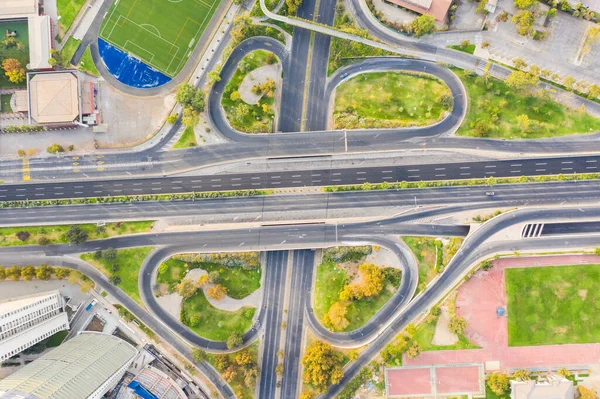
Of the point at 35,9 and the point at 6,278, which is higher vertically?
the point at 35,9

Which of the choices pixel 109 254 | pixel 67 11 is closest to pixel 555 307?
pixel 109 254

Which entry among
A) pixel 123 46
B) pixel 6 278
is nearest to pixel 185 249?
pixel 6 278

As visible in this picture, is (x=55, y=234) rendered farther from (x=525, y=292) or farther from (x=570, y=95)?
(x=570, y=95)

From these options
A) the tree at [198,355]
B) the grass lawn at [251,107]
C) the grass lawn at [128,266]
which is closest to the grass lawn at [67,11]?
the grass lawn at [251,107]

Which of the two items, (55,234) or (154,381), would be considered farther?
(55,234)

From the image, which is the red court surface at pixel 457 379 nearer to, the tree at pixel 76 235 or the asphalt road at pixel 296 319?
the asphalt road at pixel 296 319

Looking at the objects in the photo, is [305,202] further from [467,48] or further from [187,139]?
[467,48]
